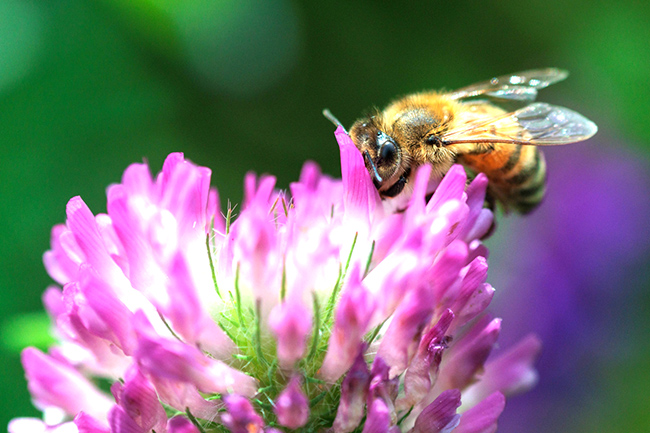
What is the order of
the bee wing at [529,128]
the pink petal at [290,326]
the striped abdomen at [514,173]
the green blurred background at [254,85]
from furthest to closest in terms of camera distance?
1. the green blurred background at [254,85]
2. the striped abdomen at [514,173]
3. the bee wing at [529,128]
4. the pink petal at [290,326]

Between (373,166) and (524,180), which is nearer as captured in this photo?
(373,166)

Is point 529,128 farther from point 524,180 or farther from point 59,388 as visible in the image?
point 59,388

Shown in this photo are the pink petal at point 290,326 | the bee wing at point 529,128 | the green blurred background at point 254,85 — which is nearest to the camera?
the pink petal at point 290,326

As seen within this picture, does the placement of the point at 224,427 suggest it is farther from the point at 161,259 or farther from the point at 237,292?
the point at 161,259

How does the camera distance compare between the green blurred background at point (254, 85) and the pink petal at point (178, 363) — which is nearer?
the pink petal at point (178, 363)

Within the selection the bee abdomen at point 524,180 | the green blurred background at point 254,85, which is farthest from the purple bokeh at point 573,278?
the bee abdomen at point 524,180

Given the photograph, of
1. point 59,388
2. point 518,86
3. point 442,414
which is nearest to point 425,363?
point 442,414

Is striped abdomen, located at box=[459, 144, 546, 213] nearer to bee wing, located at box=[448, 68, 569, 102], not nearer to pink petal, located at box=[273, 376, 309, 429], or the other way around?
bee wing, located at box=[448, 68, 569, 102]

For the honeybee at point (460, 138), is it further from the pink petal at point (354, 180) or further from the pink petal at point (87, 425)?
the pink petal at point (87, 425)
